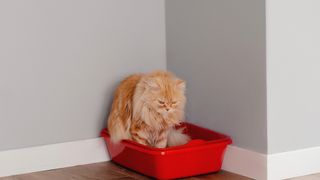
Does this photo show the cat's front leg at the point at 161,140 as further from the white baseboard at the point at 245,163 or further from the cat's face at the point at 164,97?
the white baseboard at the point at 245,163

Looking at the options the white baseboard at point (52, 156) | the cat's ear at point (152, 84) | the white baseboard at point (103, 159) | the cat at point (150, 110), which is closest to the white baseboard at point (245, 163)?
the white baseboard at point (103, 159)

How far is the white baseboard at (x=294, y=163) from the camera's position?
2.54m

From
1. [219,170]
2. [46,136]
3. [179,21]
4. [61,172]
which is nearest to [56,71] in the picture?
[46,136]

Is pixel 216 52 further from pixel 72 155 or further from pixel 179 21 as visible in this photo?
pixel 72 155

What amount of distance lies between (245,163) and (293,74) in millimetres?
484

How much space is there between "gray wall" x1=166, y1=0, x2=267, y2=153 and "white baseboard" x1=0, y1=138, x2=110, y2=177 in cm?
56

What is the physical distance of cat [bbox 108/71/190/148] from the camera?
2672mm

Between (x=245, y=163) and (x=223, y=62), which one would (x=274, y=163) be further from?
(x=223, y=62)

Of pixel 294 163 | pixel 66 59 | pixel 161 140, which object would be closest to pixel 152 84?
pixel 161 140

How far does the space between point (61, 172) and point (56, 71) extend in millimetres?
526

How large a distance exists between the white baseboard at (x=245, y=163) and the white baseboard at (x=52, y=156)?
2.35 feet

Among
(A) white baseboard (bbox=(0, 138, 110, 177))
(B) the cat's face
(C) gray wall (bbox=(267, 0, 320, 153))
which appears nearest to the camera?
(C) gray wall (bbox=(267, 0, 320, 153))

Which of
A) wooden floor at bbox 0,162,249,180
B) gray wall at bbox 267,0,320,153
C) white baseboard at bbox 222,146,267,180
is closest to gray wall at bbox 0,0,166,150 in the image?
wooden floor at bbox 0,162,249,180

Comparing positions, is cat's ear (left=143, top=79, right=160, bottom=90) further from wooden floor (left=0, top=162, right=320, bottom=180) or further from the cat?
wooden floor (left=0, top=162, right=320, bottom=180)
